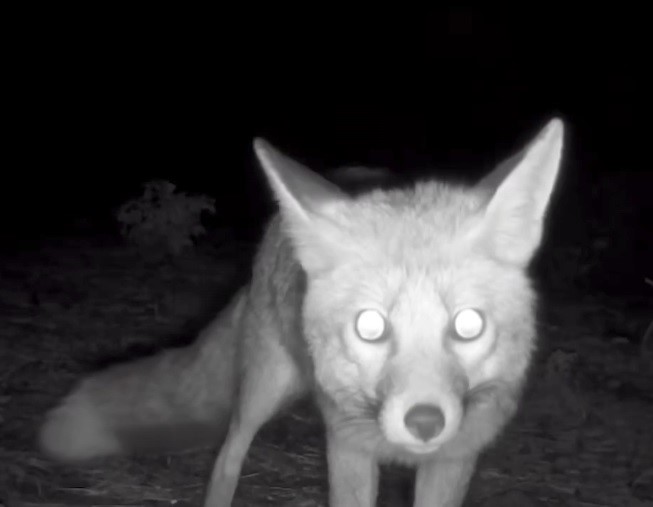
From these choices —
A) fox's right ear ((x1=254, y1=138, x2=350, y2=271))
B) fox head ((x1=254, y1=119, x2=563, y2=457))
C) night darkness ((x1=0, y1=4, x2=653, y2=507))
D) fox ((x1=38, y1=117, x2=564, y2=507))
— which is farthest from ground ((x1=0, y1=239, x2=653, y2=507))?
fox's right ear ((x1=254, y1=138, x2=350, y2=271))

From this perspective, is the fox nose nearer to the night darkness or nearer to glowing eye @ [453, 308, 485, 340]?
glowing eye @ [453, 308, 485, 340]

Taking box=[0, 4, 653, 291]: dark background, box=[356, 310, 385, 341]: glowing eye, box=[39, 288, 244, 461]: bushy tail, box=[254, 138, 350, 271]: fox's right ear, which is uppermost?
box=[0, 4, 653, 291]: dark background

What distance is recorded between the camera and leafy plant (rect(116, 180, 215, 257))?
8.34 meters

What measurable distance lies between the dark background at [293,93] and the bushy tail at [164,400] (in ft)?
21.0

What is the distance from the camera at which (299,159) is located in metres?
12.3

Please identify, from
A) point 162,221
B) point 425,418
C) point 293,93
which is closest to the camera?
point 425,418

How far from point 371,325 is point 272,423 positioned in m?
2.38

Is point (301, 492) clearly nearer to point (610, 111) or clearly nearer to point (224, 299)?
point (224, 299)

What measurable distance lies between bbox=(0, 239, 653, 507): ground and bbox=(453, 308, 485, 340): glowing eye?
5.03 ft

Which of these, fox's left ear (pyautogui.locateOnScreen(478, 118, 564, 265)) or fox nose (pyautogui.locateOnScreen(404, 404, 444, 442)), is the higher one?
fox's left ear (pyautogui.locateOnScreen(478, 118, 564, 265))

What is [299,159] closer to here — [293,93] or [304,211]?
[293,93]

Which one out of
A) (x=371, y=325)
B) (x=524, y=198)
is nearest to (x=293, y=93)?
(x=524, y=198)

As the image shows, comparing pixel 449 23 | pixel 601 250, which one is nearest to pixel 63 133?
pixel 449 23

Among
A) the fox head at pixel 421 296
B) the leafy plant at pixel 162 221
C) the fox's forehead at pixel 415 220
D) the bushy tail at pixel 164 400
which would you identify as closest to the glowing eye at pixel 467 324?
the fox head at pixel 421 296
